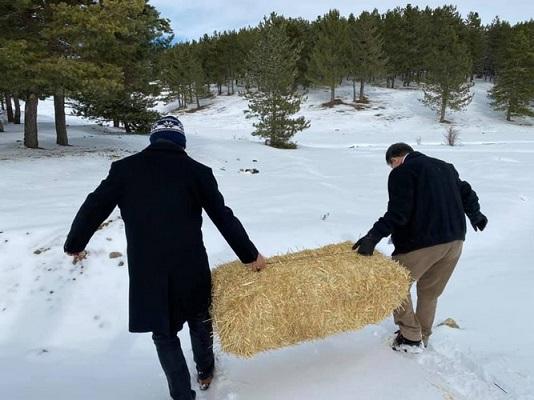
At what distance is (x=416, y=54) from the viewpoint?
179ft

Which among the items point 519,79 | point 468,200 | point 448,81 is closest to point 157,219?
point 468,200

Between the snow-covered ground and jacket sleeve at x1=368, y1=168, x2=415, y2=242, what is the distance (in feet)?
3.83

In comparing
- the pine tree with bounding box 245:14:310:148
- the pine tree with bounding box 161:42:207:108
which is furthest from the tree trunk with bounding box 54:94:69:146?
the pine tree with bounding box 161:42:207:108

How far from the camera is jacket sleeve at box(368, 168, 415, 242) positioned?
341 cm

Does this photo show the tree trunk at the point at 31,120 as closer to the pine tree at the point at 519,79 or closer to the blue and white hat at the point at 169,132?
the blue and white hat at the point at 169,132

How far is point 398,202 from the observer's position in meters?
3.43

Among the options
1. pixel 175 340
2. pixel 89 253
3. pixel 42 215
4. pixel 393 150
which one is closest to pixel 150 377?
pixel 175 340

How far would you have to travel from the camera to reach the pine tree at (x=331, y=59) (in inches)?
1763

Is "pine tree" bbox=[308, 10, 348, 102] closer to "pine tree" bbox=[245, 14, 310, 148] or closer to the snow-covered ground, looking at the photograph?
"pine tree" bbox=[245, 14, 310, 148]

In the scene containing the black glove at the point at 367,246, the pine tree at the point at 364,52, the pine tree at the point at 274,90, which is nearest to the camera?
the black glove at the point at 367,246

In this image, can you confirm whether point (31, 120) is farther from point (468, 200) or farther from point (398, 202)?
Result: point (468, 200)

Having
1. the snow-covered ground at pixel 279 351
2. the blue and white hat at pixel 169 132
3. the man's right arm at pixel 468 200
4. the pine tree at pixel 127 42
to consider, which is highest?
the pine tree at pixel 127 42

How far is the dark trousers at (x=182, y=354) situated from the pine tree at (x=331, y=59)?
44.3 m

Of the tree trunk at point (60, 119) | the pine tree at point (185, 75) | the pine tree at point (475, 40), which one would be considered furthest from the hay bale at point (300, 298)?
the pine tree at point (475, 40)
